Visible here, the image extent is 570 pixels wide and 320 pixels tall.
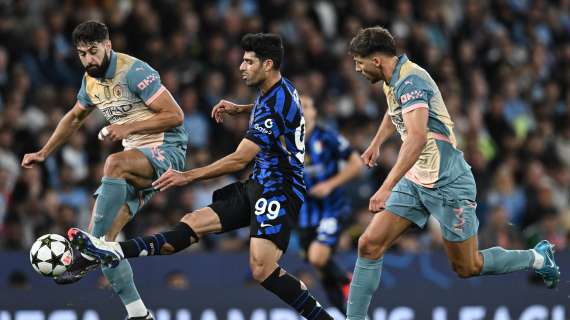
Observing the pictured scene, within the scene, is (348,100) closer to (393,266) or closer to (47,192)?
(393,266)

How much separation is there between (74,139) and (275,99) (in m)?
5.41

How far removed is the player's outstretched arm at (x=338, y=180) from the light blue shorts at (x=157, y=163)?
2.63 metres

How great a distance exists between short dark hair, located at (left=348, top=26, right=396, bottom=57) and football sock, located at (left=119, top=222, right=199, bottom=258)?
6.04ft

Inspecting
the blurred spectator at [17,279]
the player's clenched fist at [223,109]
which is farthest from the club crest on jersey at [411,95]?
the blurred spectator at [17,279]

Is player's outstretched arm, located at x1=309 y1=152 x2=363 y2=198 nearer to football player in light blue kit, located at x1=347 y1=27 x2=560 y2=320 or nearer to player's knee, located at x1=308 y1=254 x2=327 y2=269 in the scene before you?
player's knee, located at x1=308 y1=254 x2=327 y2=269

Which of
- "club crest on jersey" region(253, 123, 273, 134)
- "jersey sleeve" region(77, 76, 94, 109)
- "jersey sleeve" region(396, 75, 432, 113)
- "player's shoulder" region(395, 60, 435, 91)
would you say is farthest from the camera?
"jersey sleeve" region(77, 76, 94, 109)

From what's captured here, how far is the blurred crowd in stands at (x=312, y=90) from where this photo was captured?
43.1ft

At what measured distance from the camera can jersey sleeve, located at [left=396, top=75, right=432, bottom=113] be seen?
811 centimetres

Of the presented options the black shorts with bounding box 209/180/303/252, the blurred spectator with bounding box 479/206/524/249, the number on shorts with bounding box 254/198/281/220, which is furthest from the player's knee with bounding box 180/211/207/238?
the blurred spectator with bounding box 479/206/524/249

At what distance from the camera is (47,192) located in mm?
12883

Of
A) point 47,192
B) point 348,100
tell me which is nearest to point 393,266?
point 348,100

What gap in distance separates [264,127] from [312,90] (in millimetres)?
6993

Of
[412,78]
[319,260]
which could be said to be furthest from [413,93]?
[319,260]

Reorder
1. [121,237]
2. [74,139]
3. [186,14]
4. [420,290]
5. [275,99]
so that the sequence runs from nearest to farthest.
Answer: [275,99], [420,290], [121,237], [74,139], [186,14]
